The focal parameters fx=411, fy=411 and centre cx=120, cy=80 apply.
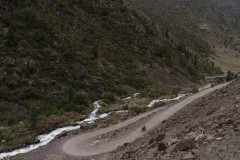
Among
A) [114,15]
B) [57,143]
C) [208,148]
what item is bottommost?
[57,143]

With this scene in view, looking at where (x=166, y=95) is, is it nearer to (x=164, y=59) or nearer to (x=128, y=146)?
(x=164, y=59)

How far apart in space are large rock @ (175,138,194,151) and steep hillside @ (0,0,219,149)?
81.4ft

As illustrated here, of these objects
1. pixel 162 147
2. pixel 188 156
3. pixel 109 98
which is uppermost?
pixel 188 156

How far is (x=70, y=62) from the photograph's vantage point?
71.9 metres

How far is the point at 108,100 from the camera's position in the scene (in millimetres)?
62625

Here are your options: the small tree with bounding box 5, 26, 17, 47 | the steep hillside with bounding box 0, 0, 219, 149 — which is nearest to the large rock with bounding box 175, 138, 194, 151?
the steep hillside with bounding box 0, 0, 219, 149

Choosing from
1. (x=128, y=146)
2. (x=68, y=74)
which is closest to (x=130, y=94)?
(x=68, y=74)

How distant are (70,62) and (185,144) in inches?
2136

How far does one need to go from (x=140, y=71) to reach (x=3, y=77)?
33108mm

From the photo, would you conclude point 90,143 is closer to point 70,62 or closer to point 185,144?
point 185,144

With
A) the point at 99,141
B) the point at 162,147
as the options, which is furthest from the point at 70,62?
the point at 162,147

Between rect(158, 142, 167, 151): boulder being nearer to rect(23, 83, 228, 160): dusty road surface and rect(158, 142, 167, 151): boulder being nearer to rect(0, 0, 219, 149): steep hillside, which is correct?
rect(23, 83, 228, 160): dusty road surface

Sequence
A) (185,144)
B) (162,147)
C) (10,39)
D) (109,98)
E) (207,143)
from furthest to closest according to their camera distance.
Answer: (10,39) → (109,98) → (162,147) → (185,144) → (207,143)

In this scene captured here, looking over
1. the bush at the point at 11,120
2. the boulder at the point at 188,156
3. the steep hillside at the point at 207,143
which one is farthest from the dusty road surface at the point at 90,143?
the boulder at the point at 188,156
